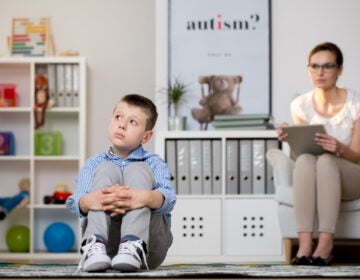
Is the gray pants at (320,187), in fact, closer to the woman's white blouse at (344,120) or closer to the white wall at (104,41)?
the woman's white blouse at (344,120)

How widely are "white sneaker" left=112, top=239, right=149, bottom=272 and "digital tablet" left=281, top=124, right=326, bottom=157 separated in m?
1.58

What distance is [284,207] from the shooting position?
152 inches

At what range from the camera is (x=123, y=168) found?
237 centimetres

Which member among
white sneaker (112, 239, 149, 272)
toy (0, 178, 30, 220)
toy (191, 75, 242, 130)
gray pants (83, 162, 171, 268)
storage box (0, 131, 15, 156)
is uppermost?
toy (191, 75, 242, 130)

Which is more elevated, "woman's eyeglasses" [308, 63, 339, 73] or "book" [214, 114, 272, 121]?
"woman's eyeglasses" [308, 63, 339, 73]

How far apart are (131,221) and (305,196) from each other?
1.50 m

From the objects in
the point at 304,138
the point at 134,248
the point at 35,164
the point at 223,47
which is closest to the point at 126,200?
the point at 134,248

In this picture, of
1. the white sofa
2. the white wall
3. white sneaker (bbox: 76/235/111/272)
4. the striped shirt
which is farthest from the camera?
the white wall

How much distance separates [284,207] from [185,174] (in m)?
0.92

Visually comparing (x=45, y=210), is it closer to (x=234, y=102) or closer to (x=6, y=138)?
(x=6, y=138)

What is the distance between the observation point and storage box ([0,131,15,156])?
5207 millimetres

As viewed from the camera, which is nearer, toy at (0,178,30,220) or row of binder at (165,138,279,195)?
row of binder at (165,138,279,195)

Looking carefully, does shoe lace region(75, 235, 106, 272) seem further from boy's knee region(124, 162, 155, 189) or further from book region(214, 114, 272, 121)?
book region(214, 114, 272, 121)

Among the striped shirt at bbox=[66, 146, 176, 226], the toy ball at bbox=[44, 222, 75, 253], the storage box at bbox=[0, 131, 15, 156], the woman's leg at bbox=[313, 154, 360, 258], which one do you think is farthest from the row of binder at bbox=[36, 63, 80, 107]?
the striped shirt at bbox=[66, 146, 176, 226]
